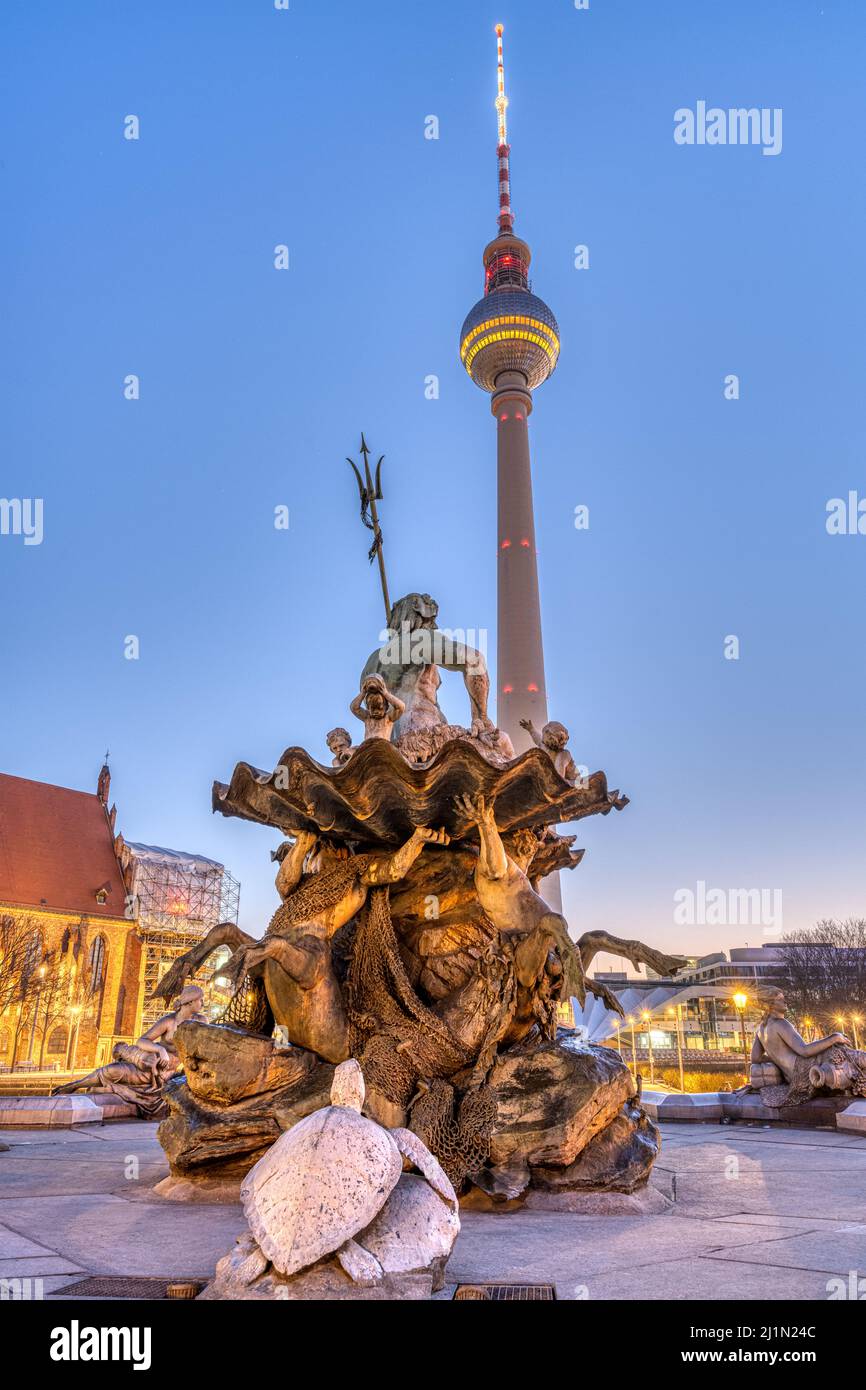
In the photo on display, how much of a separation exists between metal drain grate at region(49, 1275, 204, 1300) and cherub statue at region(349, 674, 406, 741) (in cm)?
435

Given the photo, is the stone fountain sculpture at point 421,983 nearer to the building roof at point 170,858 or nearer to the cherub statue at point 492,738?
the cherub statue at point 492,738

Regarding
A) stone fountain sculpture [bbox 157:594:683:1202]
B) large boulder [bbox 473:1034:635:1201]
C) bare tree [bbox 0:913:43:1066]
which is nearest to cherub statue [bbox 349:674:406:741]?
stone fountain sculpture [bbox 157:594:683:1202]

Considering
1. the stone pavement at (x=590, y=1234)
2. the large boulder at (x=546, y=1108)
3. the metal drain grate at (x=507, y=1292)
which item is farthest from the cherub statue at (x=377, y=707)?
the metal drain grate at (x=507, y=1292)

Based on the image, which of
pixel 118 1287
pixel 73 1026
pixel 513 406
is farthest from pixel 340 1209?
pixel 513 406

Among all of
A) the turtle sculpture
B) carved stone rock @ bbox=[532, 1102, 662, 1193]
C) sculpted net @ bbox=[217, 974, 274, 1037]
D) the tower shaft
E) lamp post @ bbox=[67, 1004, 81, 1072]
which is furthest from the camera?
the tower shaft

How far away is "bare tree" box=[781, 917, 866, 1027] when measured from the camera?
49562 mm

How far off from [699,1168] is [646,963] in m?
2.15

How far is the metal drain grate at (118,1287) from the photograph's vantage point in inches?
130

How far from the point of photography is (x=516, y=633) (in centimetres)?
7762

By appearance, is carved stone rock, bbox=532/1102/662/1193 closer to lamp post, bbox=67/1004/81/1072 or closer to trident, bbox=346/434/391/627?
trident, bbox=346/434/391/627

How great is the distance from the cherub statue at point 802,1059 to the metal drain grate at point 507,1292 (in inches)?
383

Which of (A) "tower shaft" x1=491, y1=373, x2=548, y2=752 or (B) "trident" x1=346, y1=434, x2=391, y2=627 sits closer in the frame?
(B) "trident" x1=346, y1=434, x2=391, y2=627
